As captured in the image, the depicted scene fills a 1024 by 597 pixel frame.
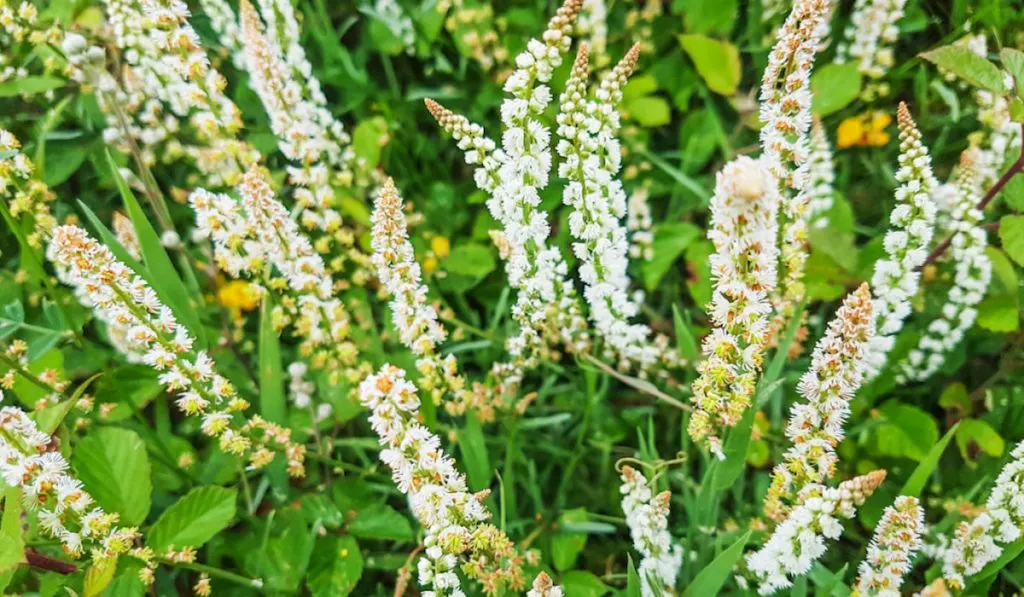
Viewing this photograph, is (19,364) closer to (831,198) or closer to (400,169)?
(400,169)

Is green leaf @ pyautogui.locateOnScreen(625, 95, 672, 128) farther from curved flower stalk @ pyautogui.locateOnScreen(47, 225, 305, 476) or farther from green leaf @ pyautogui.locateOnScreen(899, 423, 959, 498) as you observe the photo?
curved flower stalk @ pyautogui.locateOnScreen(47, 225, 305, 476)

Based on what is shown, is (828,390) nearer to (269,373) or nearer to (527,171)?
(527,171)

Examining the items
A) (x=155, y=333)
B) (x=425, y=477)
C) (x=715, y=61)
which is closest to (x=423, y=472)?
(x=425, y=477)

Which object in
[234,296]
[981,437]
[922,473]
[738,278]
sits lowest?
[234,296]

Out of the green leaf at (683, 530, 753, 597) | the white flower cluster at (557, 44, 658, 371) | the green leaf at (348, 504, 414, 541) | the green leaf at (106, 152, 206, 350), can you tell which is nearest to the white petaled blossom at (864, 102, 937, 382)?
the green leaf at (683, 530, 753, 597)

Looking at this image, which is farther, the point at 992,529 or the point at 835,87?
the point at 835,87

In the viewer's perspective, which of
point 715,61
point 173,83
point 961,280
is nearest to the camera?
point 961,280

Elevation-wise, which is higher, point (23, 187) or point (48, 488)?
point (23, 187)

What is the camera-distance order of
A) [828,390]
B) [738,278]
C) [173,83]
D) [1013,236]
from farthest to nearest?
[173,83]
[1013,236]
[828,390]
[738,278]

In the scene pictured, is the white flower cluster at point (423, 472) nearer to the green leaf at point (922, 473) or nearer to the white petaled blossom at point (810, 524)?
the white petaled blossom at point (810, 524)
